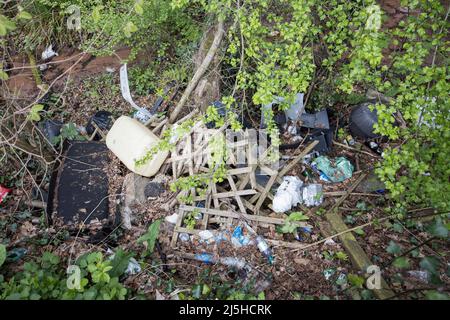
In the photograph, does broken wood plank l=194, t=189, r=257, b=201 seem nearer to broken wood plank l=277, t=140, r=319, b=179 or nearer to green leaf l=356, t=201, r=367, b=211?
broken wood plank l=277, t=140, r=319, b=179

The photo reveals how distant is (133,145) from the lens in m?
4.53

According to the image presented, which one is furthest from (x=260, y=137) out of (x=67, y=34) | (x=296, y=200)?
(x=67, y=34)

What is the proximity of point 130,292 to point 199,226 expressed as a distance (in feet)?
3.99

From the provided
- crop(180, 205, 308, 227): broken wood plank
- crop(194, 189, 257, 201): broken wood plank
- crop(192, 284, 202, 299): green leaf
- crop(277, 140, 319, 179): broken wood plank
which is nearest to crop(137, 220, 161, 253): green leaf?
crop(180, 205, 308, 227): broken wood plank

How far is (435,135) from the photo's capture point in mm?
3047

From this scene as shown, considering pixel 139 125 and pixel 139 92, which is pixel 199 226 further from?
pixel 139 92

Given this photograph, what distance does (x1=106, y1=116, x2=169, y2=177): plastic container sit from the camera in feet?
14.7

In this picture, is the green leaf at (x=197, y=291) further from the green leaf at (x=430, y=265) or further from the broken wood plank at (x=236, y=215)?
the green leaf at (x=430, y=265)

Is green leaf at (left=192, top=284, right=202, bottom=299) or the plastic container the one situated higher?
the plastic container

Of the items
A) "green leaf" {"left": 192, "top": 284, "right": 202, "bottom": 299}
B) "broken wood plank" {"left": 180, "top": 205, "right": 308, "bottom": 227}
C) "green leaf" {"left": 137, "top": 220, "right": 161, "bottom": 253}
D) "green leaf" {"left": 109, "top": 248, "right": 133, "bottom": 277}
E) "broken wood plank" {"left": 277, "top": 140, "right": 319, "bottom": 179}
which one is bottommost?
"green leaf" {"left": 192, "top": 284, "right": 202, "bottom": 299}

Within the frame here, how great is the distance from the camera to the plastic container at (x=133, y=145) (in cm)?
448

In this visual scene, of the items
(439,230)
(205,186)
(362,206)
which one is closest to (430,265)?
(439,230)

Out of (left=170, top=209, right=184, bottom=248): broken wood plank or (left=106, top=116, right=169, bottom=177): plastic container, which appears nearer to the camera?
(left=170, top=209, right=184, bottom=248): broken wood plank

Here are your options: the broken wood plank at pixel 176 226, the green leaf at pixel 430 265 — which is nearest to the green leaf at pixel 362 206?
the green leaf at pixel 430 265
